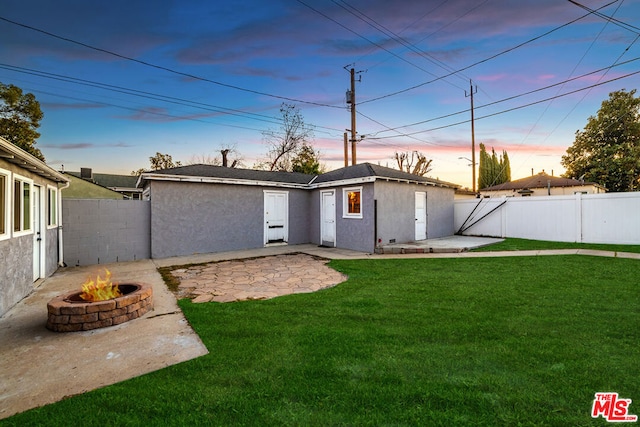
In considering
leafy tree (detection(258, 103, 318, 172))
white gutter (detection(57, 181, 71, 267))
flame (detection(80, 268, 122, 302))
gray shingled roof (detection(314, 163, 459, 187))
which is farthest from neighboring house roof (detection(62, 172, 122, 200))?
leafy tree (detection(258, 103, 318, 172))

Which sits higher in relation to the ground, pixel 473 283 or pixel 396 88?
pixel 396 88

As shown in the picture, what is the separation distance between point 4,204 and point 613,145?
3287cm

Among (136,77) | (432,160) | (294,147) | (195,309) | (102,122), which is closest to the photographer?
(195,309)

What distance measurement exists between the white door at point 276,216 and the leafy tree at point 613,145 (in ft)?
82.7

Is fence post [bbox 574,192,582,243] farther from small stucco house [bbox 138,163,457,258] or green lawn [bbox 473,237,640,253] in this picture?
small stucco house [bbox 138,163,457,258]

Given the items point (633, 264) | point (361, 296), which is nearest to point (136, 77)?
point (361, 296)

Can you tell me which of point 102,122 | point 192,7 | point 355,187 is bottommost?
point 355,187

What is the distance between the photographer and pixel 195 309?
451 centimetres

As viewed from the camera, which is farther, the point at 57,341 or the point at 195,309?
the point at 195,309

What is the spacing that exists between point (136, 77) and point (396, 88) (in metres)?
12.5

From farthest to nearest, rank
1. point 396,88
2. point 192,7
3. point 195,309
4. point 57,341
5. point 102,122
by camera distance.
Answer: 1. point 396,88
2. point 102,122
3. point 192,7
4. point 195,309
5. point 57,341

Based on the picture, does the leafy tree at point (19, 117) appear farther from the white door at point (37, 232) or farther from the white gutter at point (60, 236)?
the white door at point (37, 232)

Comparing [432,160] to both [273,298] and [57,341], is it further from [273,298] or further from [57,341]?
[57,341]

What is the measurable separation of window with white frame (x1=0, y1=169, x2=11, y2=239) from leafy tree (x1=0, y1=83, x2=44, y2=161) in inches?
774
